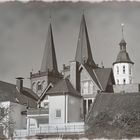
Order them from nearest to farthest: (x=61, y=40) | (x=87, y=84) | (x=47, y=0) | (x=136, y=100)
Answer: (x=47, y=0) → (x=61, y=40) → (x=136, y=100) → (x=87, y=84)

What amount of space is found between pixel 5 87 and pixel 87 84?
2.84 meters

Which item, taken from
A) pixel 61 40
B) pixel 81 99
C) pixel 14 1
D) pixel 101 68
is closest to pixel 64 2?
pixel 14 1

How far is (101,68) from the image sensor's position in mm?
15078

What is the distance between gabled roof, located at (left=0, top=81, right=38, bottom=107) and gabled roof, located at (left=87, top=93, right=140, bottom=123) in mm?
3310

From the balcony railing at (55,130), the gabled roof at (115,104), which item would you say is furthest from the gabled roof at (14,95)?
the balcony railing at (55,130)

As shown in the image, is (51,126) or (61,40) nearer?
(61,40)

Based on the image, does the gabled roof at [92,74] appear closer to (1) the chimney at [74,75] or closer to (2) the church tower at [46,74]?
(1) the chimney at [74,75]

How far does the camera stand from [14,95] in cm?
1445

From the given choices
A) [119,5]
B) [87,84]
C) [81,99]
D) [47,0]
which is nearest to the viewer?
[47,0]

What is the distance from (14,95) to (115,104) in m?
4.52

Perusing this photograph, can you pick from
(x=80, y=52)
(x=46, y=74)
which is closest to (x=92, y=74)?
(x=80, y=52)

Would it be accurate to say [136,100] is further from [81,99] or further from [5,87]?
[5,87]

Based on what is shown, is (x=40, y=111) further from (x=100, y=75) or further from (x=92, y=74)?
(x=100, y=75)

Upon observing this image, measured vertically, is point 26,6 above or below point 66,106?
above
